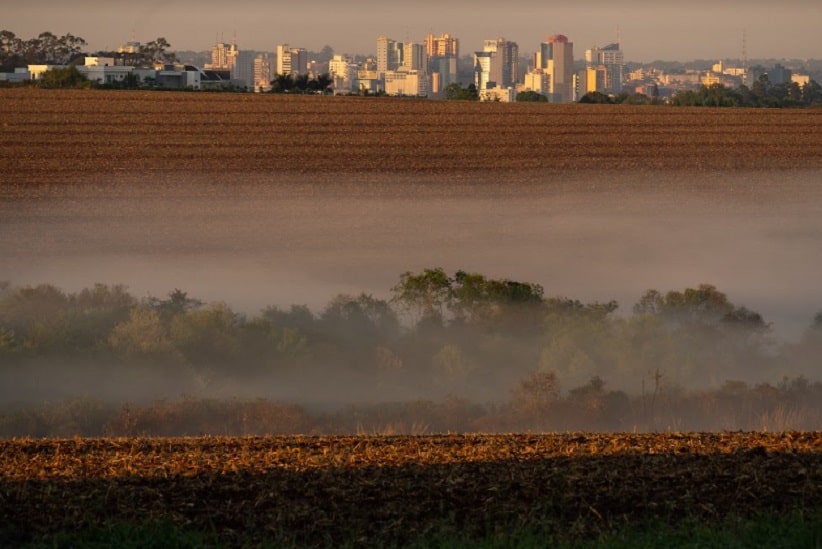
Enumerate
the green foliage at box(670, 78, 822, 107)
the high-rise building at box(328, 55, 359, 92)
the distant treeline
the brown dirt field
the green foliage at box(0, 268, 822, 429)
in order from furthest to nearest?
1. the high-rise building at box(328, 55, 359, 92)
2. the distant treeline
3. the green foliage at box(670, 78, 822, 107)
4. the brown dirt field
5. the green foliage at box(0, 268, 822, 429)

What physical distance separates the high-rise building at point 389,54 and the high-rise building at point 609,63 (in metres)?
12.7

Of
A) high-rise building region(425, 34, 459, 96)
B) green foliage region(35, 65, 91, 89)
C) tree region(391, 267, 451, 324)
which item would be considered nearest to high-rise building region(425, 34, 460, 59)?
high-rise building region(425, 34, 459, 96)

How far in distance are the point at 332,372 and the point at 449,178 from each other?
68.1ft

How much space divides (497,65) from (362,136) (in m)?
31.0

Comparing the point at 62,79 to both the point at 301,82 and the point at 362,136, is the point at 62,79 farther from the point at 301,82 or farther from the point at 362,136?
the point at 362,136

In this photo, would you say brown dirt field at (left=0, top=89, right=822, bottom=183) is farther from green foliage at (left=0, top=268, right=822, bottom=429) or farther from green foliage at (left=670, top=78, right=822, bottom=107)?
green foliage at (left=0, top=268, right=822, bottom=429)

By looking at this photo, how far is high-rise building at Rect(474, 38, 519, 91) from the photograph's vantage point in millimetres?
74375

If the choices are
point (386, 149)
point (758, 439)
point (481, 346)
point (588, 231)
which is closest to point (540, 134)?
point (386, 149)

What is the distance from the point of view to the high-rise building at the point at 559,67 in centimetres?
7394

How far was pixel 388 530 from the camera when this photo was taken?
24.3ft

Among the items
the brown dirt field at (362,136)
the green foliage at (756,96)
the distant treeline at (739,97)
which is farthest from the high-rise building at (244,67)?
the green foliage at (756,96)

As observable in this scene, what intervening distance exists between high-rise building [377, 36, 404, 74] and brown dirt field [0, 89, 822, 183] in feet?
38.5

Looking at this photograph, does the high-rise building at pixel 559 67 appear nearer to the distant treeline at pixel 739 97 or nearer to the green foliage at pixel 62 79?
the distant treeline at pixel 739 97

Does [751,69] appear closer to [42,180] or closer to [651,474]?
[42,180]
